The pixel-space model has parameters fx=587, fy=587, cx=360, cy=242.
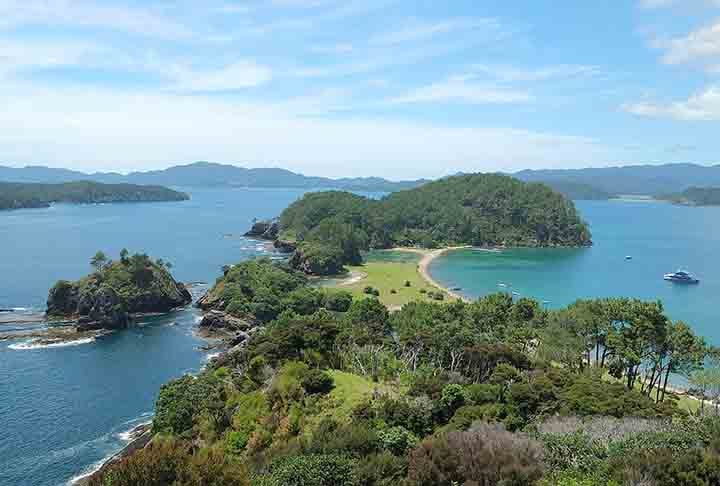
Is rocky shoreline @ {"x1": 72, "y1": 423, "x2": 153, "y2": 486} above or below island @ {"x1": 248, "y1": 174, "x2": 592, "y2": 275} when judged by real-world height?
below

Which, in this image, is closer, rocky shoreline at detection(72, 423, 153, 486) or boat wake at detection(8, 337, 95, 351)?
rocky shoreline at detection(72, 423, 153, 486)

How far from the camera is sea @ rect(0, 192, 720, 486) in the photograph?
118 feet

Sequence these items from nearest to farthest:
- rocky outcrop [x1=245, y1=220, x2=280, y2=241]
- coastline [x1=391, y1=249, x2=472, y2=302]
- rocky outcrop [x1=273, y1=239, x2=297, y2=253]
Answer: coastline [x1=391, y1=249, x2=472, y2=302] → rocky outcrop [x1=273, y1=239, x2=297, y2=253] → rocky outcrop [x1=245, y1=220, x2=280, y2=241]

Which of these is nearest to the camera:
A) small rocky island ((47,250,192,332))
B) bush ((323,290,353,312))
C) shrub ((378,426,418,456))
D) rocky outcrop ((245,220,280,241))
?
shrub ((378,426,418,456))

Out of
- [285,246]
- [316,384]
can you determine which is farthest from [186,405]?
[285,246]

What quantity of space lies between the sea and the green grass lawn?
489 centimetres

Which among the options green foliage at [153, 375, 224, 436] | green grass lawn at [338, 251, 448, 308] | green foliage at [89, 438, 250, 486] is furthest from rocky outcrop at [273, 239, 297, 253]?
green foliage at [89, 438, 250, 486]

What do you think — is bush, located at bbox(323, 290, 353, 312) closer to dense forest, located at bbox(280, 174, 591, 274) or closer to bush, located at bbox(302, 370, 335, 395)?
bush, located at bbox(302, 370, 335, 395)

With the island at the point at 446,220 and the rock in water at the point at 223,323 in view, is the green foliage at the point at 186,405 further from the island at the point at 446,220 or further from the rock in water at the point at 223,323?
the island at the point at 446,220

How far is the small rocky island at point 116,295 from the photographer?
59781mm

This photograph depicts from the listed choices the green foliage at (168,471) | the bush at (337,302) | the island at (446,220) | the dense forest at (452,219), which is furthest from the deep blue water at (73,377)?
the dense forest at (452,219)

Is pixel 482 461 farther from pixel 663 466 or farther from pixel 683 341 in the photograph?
pixel 683 341

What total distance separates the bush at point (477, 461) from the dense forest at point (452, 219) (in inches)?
3742

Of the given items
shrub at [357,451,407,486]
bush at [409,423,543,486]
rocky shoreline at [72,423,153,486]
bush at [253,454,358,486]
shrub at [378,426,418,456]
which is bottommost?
rocky shoreline at [72,423,153,486]
